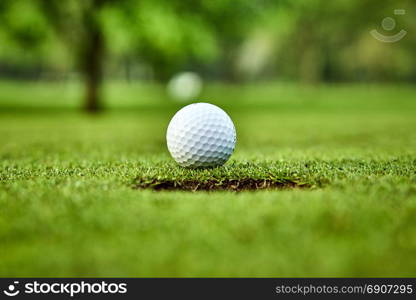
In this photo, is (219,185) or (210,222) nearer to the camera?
(210,222)

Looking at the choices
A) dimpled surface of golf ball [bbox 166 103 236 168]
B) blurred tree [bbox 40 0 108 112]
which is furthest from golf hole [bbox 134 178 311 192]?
blurred tree [bbox 40 0 108 112]

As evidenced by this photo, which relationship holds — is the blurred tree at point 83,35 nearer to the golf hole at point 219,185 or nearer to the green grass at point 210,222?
the green grass at point 210,222

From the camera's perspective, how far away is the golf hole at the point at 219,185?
4246 millimetres

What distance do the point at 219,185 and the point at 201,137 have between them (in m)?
0.79

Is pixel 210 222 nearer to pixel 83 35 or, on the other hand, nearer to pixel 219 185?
pixel 219 185

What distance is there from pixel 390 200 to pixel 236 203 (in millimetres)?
1184

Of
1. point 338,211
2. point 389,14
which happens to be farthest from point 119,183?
point 389,14

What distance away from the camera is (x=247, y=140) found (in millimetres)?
9117

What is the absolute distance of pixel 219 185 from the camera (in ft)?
14.2

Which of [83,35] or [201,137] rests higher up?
[83,35]

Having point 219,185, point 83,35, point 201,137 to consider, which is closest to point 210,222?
point 219,185

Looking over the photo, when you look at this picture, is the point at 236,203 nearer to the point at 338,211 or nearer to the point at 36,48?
the point at 338,211

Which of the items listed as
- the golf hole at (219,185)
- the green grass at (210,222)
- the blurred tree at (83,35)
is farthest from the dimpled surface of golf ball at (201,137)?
the blurred tree at (83,35)

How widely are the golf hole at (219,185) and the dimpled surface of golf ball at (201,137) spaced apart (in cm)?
58
